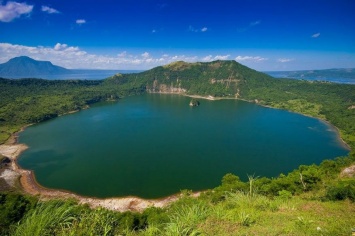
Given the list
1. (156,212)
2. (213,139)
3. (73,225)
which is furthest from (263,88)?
(73,225)

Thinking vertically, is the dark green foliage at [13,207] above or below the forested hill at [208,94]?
below

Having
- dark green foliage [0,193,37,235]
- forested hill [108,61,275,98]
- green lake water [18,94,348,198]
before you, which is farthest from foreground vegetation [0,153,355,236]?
forested hill [108,61,275,98]

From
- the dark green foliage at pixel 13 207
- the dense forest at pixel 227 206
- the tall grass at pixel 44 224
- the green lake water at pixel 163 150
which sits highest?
the tall grass at pixel 44 224

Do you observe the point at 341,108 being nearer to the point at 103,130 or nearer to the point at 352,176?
the point at 352,176

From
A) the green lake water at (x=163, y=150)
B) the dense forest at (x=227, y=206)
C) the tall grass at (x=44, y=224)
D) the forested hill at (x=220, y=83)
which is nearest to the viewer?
the tall grass at (x=44, y=224)

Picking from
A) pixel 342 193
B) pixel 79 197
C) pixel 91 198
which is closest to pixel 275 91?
pixel 91 198

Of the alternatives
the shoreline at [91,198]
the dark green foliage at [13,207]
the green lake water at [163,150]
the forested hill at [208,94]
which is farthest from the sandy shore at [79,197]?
the forested hill at [208,94]

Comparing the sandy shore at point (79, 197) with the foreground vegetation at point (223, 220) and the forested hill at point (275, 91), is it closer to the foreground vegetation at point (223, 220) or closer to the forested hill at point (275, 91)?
the foreground vegetation at point (223, 220)
